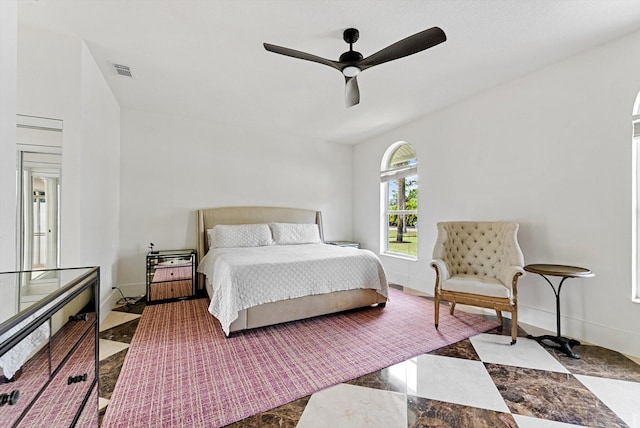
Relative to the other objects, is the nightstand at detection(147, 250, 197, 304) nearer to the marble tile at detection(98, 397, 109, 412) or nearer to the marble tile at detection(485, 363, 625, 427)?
the marble tile at detection(98, 397, 109, 412)

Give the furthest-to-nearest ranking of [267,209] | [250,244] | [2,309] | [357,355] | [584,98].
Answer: [267,209], [250,244], [584,98], [357,355], [2,309]

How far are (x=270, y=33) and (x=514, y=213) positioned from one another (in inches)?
121

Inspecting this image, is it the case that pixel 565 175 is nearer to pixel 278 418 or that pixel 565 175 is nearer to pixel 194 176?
pixel 278 418

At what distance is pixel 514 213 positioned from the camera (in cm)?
314

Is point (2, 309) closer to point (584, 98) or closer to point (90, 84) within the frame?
point (90, 84)

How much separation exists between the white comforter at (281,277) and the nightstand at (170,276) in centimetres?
55

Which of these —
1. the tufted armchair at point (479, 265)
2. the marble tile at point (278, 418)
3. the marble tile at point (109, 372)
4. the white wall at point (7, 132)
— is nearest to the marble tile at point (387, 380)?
the marble tile at point (278, 418)

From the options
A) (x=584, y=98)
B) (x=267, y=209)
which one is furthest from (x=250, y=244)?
(x=584, y=98)

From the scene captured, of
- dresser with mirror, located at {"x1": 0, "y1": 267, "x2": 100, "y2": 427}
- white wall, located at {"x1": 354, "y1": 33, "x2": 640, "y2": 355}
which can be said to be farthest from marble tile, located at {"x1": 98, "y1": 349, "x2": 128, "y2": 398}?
white wall, located at {"x1": 354, "y1": 33, "x2": 640, "y2": 355}

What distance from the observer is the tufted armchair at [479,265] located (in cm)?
254

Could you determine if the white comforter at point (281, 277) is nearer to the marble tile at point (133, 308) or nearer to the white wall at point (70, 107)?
the marble tile at point (133, 308)

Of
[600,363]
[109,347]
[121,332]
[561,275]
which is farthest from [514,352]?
[121,332]

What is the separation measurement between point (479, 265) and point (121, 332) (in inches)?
147

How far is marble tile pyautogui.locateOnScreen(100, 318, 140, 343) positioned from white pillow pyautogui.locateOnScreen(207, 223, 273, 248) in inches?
55.7
